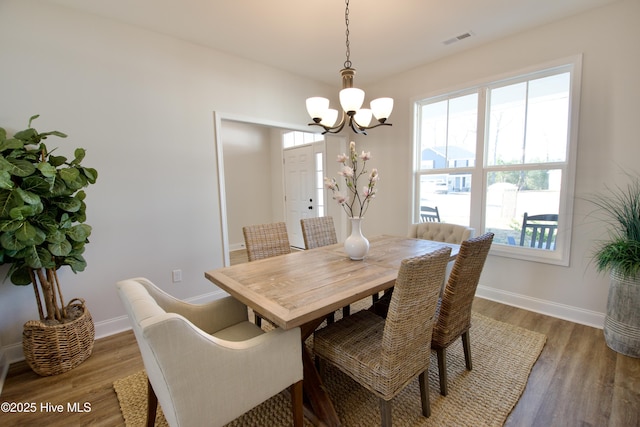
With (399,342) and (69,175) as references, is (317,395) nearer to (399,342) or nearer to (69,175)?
(399,342)

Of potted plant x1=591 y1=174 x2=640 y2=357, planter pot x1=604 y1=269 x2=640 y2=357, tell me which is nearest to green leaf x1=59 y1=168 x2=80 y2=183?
potted plant x1=591 y1=174 x2=640 y2=357

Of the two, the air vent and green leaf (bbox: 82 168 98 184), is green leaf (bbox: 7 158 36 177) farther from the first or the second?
the air vent

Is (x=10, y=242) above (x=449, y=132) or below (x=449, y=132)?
below

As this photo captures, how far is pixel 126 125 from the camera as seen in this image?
2549mm

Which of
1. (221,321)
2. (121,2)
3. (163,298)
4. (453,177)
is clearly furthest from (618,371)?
(121,2)

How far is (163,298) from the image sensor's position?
1.52m

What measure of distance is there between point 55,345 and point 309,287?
6.33ft

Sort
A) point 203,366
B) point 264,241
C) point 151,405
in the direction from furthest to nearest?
point 264,241, point 151,405, point 203,366

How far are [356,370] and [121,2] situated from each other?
3093 mm

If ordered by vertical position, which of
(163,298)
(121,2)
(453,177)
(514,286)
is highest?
(121,2)

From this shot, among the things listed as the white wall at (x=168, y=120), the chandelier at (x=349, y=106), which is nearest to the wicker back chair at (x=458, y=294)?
the chandelier at (x=349, y=106)

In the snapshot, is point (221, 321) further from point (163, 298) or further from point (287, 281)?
point (287, 281)

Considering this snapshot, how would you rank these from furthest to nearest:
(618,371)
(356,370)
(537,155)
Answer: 1. (537,155)
2. (618,371)
3. (356,370)

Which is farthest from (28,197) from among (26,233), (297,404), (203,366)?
(297,404)
